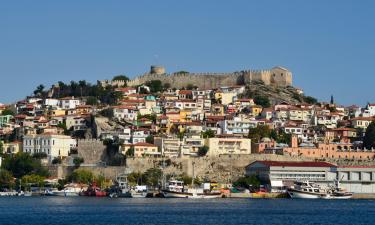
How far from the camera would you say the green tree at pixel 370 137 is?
7988 cm

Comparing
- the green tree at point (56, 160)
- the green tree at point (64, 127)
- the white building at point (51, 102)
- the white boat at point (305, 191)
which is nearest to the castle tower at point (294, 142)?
the white boat at point (305, 191)

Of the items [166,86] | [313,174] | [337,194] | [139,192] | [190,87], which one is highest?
[166,86]

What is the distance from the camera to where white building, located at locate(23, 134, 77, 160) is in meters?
77.6

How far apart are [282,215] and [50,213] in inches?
423

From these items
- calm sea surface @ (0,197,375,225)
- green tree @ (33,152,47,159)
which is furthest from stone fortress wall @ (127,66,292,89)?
calm sea surface @ (0,197,375,225)

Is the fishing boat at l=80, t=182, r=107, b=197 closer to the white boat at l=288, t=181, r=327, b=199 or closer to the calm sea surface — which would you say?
the calm sea surface

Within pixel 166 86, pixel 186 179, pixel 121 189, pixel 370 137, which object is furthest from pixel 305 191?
pixel 166 86

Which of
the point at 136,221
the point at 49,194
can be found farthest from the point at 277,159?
the point at 136,221

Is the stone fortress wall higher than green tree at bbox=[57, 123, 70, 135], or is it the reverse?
the stone fortress wall

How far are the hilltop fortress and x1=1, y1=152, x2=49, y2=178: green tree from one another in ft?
78.4

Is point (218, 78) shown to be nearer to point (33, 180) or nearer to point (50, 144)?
point (50, 144)

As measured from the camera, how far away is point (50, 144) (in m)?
77.5

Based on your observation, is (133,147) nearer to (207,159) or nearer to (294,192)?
(207,159)

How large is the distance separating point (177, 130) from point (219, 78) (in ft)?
53.5
